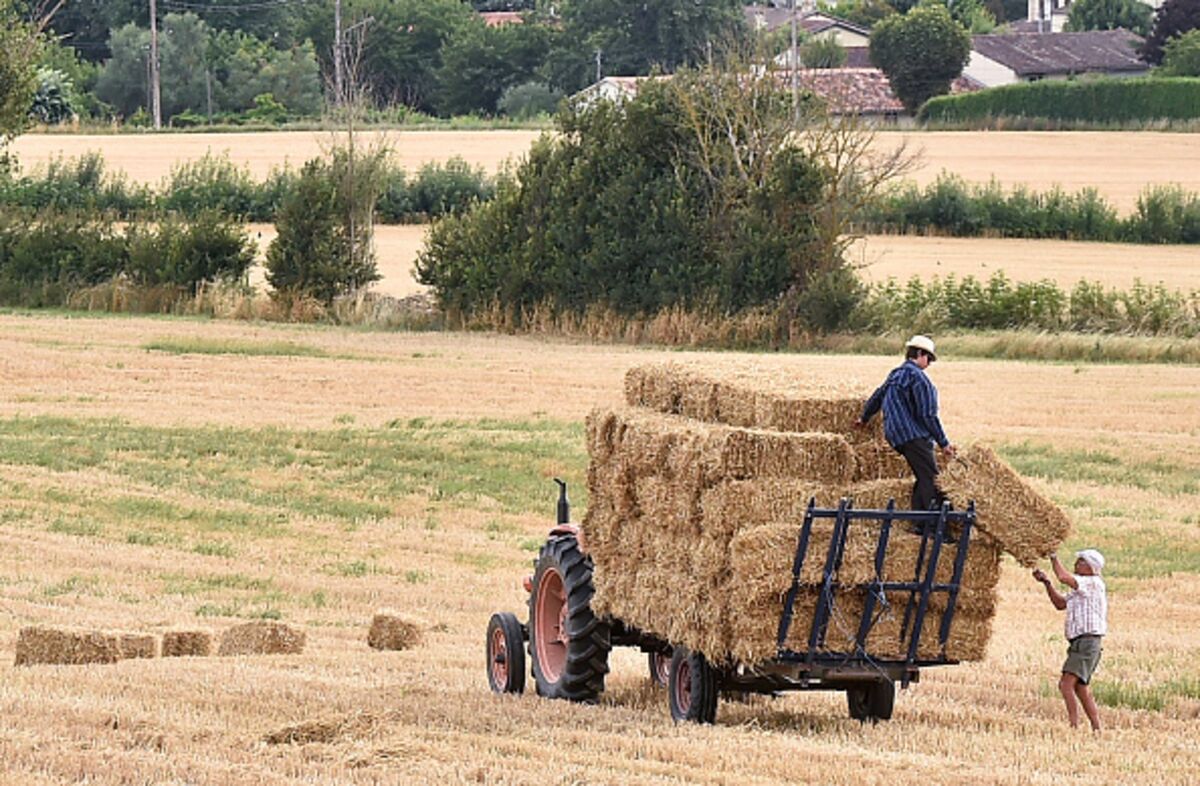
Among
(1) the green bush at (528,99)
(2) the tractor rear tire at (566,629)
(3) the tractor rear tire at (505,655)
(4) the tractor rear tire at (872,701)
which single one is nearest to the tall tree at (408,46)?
(1) the green bush at (528,99)

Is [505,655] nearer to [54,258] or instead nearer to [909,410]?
[909,410]

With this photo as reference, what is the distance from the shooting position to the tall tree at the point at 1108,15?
150625 mm

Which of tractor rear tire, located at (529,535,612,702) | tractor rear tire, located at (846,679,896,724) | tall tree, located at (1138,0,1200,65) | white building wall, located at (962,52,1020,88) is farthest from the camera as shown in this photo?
white building wall, located at (962,52,1020,88)

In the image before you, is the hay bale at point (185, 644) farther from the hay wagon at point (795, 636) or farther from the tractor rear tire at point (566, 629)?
the tractor rear tire at point (566, 629)

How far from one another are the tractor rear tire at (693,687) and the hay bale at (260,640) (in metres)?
4.33

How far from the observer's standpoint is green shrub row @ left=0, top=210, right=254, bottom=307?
49.9 meters

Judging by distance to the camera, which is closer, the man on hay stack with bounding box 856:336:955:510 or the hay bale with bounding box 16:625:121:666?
the man on hay stack with bounding box 856:336:955:510

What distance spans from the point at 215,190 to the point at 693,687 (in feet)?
179

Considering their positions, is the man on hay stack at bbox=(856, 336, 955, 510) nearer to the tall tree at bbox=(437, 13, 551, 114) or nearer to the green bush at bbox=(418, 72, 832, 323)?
the green bush at bbox=(418, 72, 832, 323)

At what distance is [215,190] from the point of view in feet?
212

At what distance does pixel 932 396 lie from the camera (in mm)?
11391

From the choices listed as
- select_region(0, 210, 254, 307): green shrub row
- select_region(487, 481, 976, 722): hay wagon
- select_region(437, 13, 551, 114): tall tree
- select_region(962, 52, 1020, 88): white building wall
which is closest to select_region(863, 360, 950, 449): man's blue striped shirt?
select_region(487, 481, 976, 722): hay wagon

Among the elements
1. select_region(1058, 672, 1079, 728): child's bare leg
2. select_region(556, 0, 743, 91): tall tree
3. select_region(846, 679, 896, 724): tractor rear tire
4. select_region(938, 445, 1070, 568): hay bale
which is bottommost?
select_region(846, 679, 896, 724): tractor rear tire

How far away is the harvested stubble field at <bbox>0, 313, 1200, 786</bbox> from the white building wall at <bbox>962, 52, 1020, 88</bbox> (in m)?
81.8
